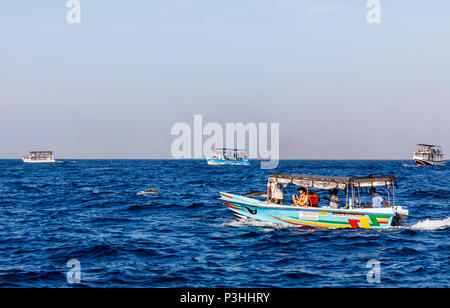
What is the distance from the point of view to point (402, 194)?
42.2 m

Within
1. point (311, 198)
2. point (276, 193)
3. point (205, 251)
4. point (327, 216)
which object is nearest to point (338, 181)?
point (311, 198)

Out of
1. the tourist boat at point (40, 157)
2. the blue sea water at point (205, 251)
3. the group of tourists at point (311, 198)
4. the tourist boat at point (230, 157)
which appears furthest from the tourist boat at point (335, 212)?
the tourist boat at point (40, 157)

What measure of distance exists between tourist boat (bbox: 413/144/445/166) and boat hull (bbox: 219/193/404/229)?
106185 mm

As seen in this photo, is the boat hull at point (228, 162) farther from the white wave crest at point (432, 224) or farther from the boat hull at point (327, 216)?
the boat hull at point (327, 216)

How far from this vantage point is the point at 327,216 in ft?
72.1

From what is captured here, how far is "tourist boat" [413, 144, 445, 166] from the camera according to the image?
11806 cm

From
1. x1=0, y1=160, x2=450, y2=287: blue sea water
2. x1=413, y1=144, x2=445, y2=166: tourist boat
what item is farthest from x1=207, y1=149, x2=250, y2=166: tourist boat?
x1=0, y1=160, x2=450, y2=287: blue sea water

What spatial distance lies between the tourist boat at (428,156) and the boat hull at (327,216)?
106185mm

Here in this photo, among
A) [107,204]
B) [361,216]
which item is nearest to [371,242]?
[361,216]

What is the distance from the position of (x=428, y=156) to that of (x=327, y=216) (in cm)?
10991

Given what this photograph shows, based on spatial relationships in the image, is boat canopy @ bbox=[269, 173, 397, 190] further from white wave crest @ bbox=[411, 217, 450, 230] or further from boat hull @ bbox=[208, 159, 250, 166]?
boat hull @ bbox=[208, 159, 250, 166]

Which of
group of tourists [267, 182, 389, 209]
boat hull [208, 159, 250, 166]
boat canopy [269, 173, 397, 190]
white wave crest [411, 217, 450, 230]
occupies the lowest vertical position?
white wave crest [411, 217, 450, 230]
